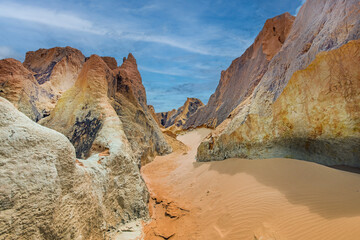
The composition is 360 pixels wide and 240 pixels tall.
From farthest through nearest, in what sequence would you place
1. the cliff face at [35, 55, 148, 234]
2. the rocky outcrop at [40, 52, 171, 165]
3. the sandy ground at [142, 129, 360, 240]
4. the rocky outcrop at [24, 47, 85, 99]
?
the rocky outcrop at [24, 47, 85, 99]
the rocky outcrop at [40, 52, 171, 165]
the cliff face at [35, 55, 148, 234]
the sandy ground at [142, 129, 360, 240]

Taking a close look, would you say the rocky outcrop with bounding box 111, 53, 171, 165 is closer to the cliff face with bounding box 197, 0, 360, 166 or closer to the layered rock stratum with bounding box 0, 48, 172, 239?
the layered rock stratum with bounding box 0, 48, 172, 239

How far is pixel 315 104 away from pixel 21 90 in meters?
9.67

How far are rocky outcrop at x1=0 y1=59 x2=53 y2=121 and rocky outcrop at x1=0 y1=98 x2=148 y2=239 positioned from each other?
5.17 m

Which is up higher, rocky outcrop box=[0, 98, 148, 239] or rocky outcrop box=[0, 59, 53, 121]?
rocky outcrop box=[0, 59, 53, 121]

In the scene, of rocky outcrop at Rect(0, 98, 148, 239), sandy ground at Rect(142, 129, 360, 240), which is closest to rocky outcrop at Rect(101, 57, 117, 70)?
sandy ground at Rect(142, 129, 360, 240)

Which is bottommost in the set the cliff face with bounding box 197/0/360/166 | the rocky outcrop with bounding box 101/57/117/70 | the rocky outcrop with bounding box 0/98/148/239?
the rocky outcrop with bounding box 0/98/148/239

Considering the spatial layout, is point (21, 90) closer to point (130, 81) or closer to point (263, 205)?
point (130, 81)

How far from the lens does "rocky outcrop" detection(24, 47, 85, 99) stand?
465 inches

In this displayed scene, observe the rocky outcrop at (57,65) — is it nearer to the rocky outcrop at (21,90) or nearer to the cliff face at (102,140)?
the rocky outcrop at (21,90)

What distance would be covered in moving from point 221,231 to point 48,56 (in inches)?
719

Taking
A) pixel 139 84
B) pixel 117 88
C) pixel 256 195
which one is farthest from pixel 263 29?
pixel 256 195

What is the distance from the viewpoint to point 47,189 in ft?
6.99

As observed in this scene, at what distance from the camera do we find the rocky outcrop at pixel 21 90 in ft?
20.8

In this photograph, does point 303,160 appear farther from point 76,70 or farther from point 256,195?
point 76,70
